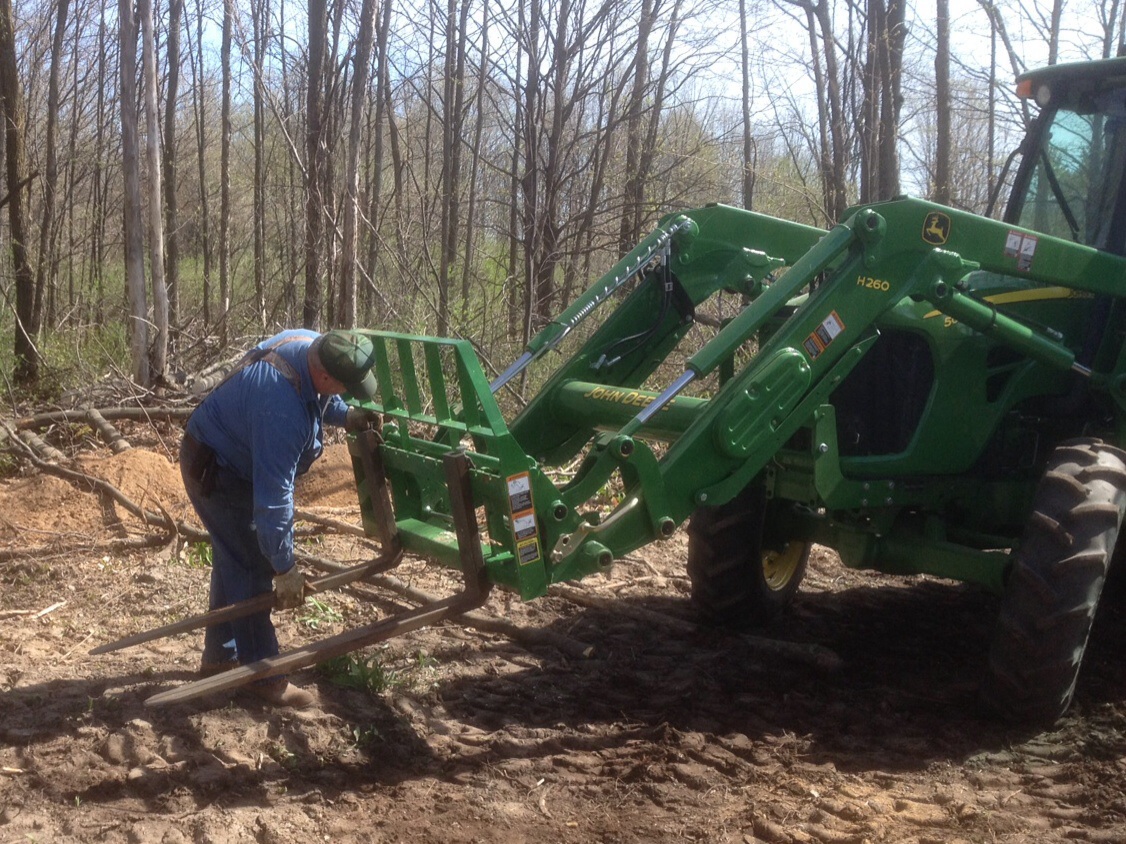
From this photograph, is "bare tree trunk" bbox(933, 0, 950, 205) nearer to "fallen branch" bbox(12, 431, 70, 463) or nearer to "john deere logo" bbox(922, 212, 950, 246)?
"john deere logo" bbox(922, 212, 950, 246)

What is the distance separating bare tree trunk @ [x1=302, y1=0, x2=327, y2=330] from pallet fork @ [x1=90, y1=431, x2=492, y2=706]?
19.3 ft

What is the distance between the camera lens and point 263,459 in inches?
159

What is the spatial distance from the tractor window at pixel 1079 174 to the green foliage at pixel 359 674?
3.93m

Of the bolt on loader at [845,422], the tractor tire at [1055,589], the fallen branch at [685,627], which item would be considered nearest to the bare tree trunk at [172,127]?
the fallen branch at [685,627]

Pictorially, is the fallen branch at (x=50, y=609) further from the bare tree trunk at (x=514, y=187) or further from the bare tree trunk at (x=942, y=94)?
the bare tree trunk at (x=942, y=94)

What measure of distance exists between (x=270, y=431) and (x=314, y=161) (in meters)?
6.18

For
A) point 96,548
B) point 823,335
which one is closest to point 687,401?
point 823,335

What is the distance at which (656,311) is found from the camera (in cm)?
529

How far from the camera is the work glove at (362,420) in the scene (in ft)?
14.6

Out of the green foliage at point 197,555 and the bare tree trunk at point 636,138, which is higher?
the bare tree trunk at point 636,138

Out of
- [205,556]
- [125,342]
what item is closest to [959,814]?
[205,556]

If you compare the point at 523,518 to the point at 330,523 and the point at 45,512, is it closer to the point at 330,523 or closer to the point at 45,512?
the point at 330,523

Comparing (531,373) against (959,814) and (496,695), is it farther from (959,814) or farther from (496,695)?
(959,814)

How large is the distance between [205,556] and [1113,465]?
496 cm
